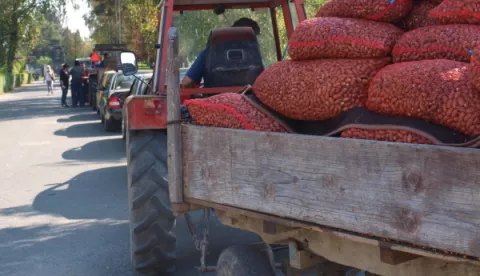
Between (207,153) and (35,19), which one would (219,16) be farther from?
(35,19)

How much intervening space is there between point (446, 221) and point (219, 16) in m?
5.47

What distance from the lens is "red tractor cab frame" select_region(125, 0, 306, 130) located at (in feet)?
19.6

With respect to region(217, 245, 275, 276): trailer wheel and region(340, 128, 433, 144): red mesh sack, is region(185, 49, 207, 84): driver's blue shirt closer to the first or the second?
region(217, 245, 275, 276): trailer wheel

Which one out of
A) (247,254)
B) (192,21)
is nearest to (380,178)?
(247,254)

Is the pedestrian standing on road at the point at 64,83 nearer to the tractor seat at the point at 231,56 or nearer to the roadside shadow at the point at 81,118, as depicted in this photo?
the roadside shadow at the point at 81,118

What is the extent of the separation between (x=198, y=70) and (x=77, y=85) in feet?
87.5

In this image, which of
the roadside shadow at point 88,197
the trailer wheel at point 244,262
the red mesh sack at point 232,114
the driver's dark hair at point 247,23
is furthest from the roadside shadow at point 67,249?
the red mesh sack at point 232,114

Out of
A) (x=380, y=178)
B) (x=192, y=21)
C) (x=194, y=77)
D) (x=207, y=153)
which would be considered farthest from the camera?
(x=192, y=21)

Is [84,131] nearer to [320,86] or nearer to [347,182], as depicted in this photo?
[320,86]

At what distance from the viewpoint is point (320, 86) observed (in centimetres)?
303

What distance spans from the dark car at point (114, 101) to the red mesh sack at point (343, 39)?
48.9 feet

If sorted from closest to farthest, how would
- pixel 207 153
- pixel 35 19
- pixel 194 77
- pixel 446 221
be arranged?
pixel 446 221, pixel 207 153, pixel 194 77, pixel 35 19

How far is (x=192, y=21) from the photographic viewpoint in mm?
7406

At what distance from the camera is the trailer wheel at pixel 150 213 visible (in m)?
5.70
